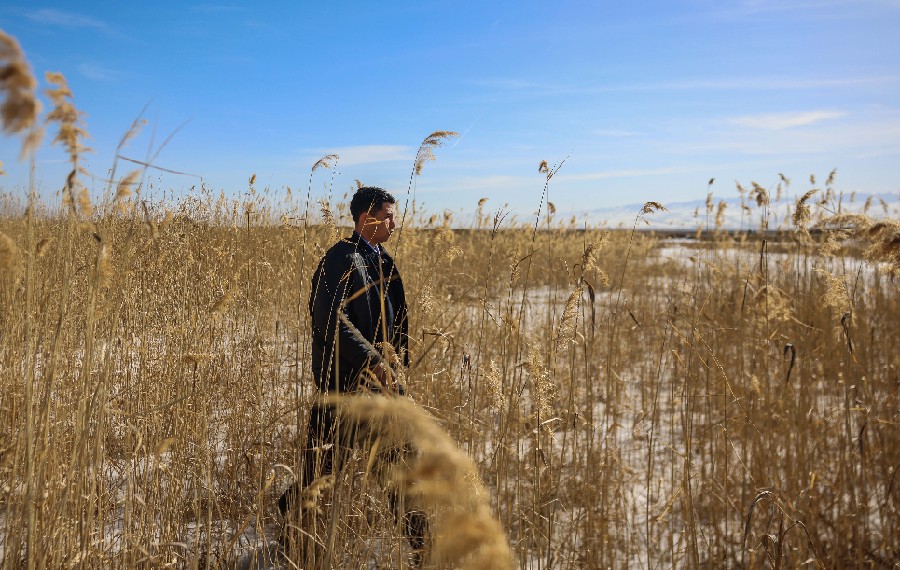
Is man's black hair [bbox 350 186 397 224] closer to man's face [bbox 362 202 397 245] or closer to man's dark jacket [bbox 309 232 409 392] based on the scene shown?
man's face [bbox 362 202 397 245]

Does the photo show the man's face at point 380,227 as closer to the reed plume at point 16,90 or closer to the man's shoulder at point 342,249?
the man's shoulder at point 342,249

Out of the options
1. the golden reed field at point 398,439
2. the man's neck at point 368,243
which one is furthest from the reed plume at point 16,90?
the man's neck at point 368,243

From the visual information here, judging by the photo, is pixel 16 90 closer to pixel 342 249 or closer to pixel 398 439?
pixel 398 439

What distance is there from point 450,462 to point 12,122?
97 cm

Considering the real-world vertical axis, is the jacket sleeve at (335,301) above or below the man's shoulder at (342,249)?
below

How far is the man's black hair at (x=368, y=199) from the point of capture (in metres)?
2.63

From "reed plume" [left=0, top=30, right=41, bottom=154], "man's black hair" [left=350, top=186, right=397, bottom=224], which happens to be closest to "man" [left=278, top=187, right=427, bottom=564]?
"man's black hair" [left=350, top=186, right=397, bottom=224]

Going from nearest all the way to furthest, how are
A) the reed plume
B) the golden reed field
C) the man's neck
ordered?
the reed plume → the golden reed field → the man's neck

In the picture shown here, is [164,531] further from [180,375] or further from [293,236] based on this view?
[293,236]

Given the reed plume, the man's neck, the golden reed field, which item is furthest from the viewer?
the man's neck

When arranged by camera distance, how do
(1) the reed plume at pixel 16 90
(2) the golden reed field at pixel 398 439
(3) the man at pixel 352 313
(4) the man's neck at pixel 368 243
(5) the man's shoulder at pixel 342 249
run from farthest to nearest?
(4) the man's neck at pixel 368 243
(5) the man's shoulder at pixel 342 249
(3) the man at pixel 352 313
(2) the golden reed field at pixel 398 439
(1) the reed plume at pixel 16 90

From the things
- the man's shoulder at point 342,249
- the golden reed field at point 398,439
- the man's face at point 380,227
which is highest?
the man's face at point 380,227

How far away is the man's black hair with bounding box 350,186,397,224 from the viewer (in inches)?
104

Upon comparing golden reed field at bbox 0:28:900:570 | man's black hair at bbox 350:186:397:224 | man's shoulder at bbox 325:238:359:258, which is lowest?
golden reed field at bbox 0:28:900:570
